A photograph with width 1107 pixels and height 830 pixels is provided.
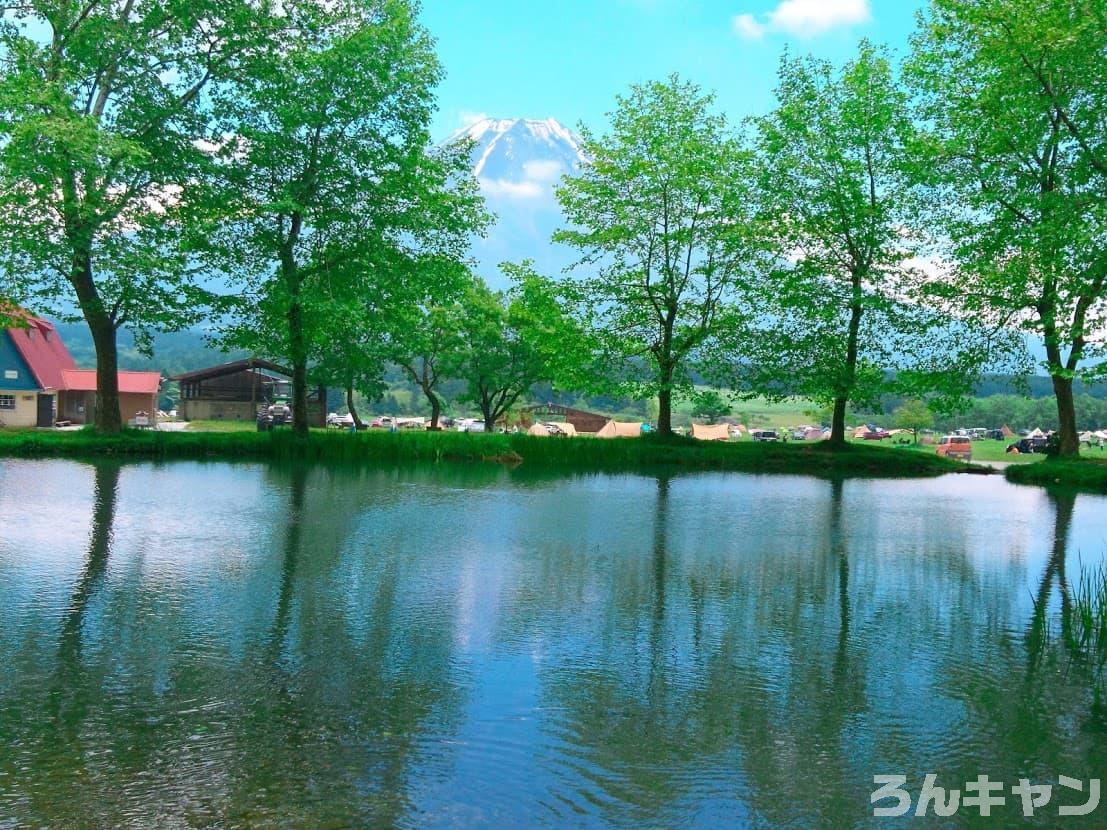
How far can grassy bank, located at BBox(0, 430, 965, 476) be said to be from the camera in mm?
24547

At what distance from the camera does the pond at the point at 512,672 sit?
4.55 meters

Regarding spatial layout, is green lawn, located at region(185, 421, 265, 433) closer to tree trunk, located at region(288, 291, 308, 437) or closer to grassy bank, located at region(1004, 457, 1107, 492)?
tree trunk, located at region(288, 291, 308, 437)

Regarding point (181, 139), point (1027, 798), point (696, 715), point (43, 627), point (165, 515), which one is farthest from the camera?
point (181, 139)

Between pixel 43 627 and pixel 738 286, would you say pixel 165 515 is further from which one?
pixel 738 286

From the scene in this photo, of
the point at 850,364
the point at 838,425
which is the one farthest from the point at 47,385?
the point at 850,364

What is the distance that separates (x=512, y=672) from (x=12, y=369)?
48258 millimetres

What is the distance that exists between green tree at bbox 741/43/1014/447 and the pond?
16.9 meters

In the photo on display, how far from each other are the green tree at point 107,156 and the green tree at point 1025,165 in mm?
20262

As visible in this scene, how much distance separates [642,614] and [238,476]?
45.2 ft

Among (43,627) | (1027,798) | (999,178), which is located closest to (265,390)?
(999,178)

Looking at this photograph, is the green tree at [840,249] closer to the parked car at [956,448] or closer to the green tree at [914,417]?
the parked car at [956,448]

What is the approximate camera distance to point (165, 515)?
13484mm

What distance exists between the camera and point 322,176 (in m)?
26.9

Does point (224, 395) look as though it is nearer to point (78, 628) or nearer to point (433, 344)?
point (433, 344)
